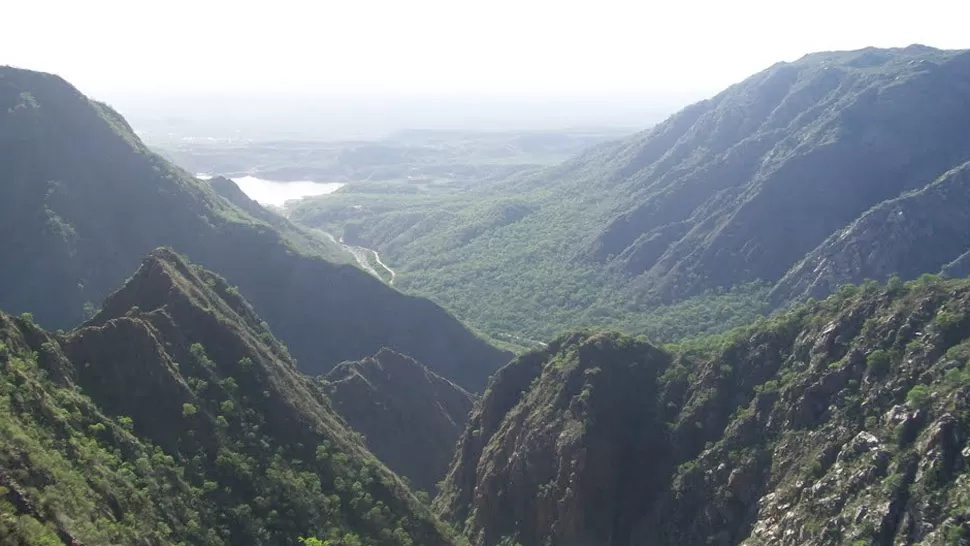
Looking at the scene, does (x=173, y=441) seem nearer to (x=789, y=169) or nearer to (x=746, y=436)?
(x=746, y=436)

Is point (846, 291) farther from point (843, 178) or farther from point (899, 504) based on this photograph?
point (843, 178)

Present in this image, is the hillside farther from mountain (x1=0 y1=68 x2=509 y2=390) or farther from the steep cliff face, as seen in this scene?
mountain (x1=0 y1=68 x2=509 y2=390)

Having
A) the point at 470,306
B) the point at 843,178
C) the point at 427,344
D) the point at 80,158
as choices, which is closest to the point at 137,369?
the point at 427,344

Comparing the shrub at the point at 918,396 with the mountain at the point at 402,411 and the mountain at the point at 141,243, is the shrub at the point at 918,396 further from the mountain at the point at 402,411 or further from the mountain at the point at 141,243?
the mountain at the point at 141,243

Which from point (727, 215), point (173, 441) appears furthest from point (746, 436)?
point (727, 215)

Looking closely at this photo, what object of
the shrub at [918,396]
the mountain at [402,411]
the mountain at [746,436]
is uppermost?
the shrub at [918,396]

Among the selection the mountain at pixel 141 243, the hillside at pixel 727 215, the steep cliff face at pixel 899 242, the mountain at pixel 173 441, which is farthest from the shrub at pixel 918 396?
the hillside at pixel 727 215
